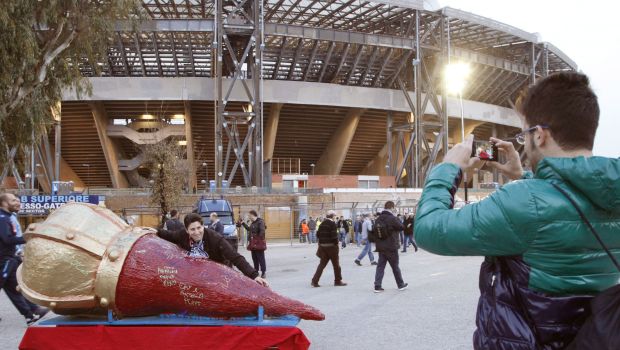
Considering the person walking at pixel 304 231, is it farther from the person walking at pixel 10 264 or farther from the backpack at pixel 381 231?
the person walking at pixel 10 264

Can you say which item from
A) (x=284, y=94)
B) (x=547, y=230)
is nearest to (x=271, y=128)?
(x=284, y=94)

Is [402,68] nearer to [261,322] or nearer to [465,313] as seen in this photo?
[465,313]

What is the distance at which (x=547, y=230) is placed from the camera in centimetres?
177

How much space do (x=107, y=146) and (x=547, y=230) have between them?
50.8 meters

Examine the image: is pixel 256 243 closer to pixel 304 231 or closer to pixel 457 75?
pixel 304 231

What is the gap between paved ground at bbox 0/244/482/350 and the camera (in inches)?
261

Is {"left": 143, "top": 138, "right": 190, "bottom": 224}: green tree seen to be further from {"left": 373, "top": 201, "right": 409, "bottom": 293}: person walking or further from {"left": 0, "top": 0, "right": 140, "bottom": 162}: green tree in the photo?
{"left": 373, "top": 201, "right": 409, "bottom": 293}: person walking

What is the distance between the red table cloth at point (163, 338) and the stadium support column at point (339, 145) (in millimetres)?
45853

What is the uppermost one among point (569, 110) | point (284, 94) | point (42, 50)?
point (284, 94)

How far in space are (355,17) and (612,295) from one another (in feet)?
154

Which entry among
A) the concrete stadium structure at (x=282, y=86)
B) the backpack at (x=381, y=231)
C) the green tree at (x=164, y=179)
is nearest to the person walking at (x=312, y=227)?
the green tree at (x=164, y=179)

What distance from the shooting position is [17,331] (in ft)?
25.3

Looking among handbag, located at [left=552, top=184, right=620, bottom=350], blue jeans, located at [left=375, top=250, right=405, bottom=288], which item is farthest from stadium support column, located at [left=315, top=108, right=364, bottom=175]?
handbag, located at [left=552, top=184, right=620, bottom=350]

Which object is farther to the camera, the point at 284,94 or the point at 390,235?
the point at 284,94
